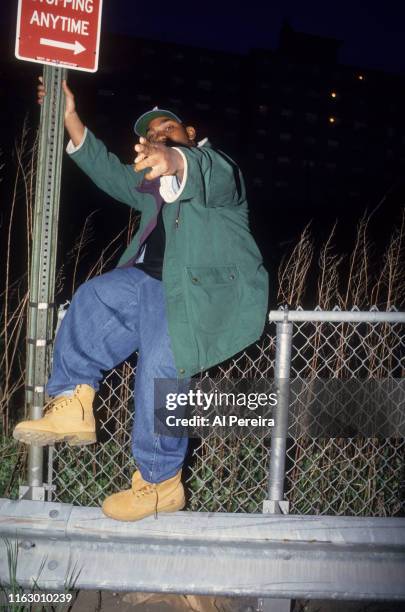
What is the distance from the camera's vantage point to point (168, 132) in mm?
2652

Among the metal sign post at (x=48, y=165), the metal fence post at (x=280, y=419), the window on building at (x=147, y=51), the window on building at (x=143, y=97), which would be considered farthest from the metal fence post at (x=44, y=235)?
the window on building at (x=147, y=51)

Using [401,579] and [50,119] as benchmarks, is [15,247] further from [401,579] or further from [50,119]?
[401,579]

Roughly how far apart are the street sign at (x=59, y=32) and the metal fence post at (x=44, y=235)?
0.37 feet

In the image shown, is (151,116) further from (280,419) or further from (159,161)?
(280,419)

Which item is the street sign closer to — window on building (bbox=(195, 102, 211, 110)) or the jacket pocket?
the jacket pocket

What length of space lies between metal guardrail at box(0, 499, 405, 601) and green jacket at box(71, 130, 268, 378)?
0.69m

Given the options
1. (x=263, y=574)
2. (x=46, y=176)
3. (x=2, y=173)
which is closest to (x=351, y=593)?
(x=263, y=574)

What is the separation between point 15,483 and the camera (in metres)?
3.03

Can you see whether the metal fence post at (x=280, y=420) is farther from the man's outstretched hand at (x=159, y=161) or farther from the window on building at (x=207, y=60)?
the window on building at (x=207, y=60)

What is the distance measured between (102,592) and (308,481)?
1.55 m

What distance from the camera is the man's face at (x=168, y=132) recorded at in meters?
2.63

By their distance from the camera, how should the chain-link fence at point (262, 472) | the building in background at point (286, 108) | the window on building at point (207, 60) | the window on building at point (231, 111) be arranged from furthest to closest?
the window on building at point (231, 111)
the window on building at point (207, 60)
the building in background at point (286, 108)
the chain-link fence at point (262, 472)

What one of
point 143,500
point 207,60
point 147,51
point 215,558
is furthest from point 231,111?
point 215,558

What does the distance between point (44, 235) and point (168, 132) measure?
0.83m
